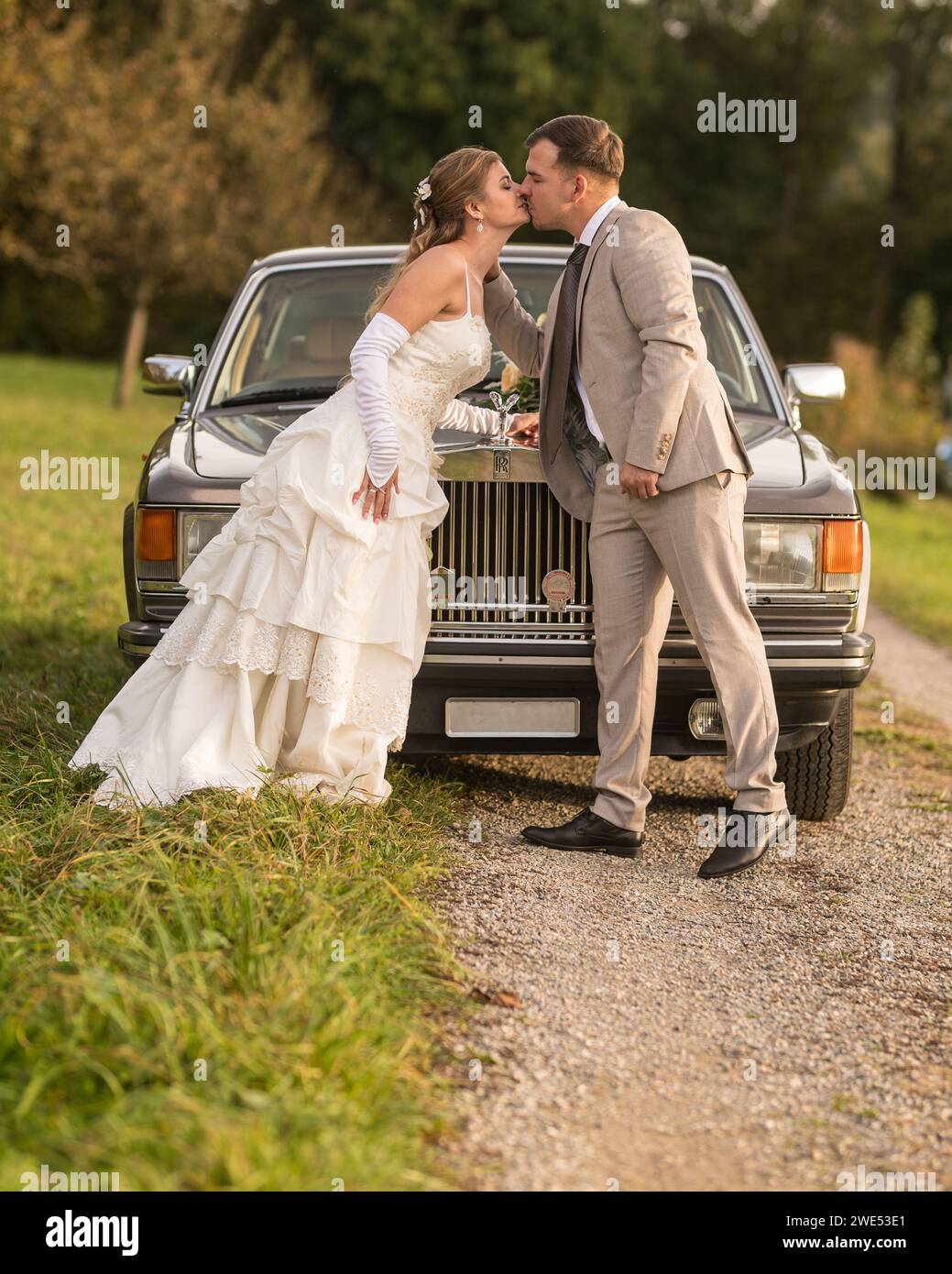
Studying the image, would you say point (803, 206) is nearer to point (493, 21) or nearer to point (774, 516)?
point (493, 21)

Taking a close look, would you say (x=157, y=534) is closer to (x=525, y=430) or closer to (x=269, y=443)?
(x=269, y=443)

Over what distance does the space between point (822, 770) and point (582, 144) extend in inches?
85.1

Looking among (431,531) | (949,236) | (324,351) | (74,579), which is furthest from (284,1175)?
(949,236)

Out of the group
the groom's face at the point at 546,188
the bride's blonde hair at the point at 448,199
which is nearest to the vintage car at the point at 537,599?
the bride's blonde hair at the point at 448,199

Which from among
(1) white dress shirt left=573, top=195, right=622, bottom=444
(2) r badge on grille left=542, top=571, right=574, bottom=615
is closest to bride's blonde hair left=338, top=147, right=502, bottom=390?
(1) white dress shirt left=573, top=195, right=622, bottom=444

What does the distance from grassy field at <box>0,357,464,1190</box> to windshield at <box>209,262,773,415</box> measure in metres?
1.55

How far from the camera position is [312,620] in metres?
4.04

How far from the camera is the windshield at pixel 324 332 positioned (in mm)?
5223

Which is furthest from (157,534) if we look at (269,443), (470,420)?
(470,420)

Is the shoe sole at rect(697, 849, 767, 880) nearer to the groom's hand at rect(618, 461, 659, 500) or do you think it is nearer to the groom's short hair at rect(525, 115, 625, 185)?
the groom's hand at rect(618, 461, 659, 500)

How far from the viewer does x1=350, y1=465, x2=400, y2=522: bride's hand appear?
4.06m

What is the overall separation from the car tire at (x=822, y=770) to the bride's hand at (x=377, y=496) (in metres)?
1.59

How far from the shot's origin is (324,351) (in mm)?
5355

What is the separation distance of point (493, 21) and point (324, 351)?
104 feet
